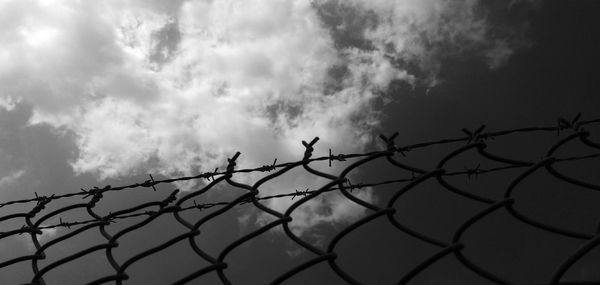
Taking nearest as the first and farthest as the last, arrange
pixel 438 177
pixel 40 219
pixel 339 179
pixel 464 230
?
pixel 464 230
pixel 438 177
pixel 339 179
pixel 40 219

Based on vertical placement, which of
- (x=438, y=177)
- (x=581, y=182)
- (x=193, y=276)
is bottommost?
(x=581, y=182)

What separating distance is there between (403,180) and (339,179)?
79cm

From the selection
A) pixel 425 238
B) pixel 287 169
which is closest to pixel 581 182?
pixel 425 238

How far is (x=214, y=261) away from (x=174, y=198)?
43 cm

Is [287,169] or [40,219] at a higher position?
[40,219]

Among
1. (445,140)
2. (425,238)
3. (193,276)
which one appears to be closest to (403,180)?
(445,140)

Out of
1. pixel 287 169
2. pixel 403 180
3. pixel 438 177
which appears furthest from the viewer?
pixel 403 180

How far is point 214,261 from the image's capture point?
6.28ft

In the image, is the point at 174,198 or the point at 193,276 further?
the point at 174,198

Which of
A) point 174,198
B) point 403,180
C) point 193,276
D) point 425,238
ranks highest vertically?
point 174,198

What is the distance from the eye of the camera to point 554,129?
2.04 m

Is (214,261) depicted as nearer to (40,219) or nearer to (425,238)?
(425,238)

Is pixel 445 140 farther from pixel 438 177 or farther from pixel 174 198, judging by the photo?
pixel 174 198

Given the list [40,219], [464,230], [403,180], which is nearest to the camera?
[464,230]
